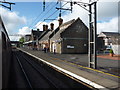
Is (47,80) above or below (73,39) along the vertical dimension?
below

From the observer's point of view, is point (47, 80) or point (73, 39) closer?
point (47, 80)

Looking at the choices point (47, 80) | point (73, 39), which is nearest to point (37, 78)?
point (47, 80)

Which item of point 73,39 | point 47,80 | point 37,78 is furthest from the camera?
point 73,39

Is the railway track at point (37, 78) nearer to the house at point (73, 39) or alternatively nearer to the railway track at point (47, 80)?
the railway track at point (47, 80)

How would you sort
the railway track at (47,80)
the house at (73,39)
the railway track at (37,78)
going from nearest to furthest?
1. the railway track at (47,80)
2. the railway track at (37,78)
3. the house at (73,39)

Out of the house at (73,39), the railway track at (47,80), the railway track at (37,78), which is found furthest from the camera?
the house at (73,39)

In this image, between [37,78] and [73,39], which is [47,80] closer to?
[37,78]

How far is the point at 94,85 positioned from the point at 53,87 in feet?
7.91

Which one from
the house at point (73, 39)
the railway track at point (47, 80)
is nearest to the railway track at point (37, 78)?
the railway track at point (47, 80)

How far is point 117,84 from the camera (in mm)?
6719

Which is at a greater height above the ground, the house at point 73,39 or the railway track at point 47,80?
the house at point 73,39

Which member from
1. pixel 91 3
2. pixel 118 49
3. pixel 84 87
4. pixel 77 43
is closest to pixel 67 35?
pixel 77 43

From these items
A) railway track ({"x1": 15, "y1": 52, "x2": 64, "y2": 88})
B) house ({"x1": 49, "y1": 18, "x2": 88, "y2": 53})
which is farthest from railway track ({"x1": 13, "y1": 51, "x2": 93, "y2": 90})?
house ({"x1": 49, "y1": 18, "x2": 88, "y2": 53})

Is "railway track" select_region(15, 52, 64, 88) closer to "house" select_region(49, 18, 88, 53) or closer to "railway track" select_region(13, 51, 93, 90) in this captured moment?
"railway track" select_region(13, 51, 93, 90)
